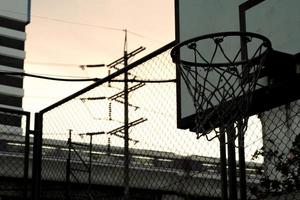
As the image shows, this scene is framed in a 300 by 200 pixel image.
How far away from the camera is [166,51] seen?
748 centimetres

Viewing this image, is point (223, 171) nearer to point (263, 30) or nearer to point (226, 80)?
point (226, 80)

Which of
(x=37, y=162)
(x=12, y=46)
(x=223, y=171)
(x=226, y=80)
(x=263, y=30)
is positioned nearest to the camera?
(x=226, y=80)

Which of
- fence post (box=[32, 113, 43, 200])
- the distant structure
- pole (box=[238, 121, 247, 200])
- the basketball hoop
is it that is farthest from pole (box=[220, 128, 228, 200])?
the distant structure

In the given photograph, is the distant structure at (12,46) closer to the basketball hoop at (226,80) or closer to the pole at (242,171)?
the basketball hoop at (226,80)

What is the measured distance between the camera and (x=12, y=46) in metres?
82.1

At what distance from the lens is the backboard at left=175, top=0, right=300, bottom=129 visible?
20.3 ft

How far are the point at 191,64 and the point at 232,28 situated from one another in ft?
3.32

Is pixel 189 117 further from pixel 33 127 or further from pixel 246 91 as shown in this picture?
pixel 33 127

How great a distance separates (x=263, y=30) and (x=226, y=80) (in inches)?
39.0

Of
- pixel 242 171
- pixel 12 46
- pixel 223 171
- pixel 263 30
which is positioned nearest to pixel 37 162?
pixel 223 171

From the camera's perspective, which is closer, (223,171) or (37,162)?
(223,171)

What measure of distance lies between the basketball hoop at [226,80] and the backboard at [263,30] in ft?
0.53

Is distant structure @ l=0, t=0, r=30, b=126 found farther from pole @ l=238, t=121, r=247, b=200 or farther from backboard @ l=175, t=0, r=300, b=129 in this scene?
pole @ l=238, t=121, r=247, b=200

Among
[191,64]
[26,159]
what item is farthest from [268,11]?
[26,159]
